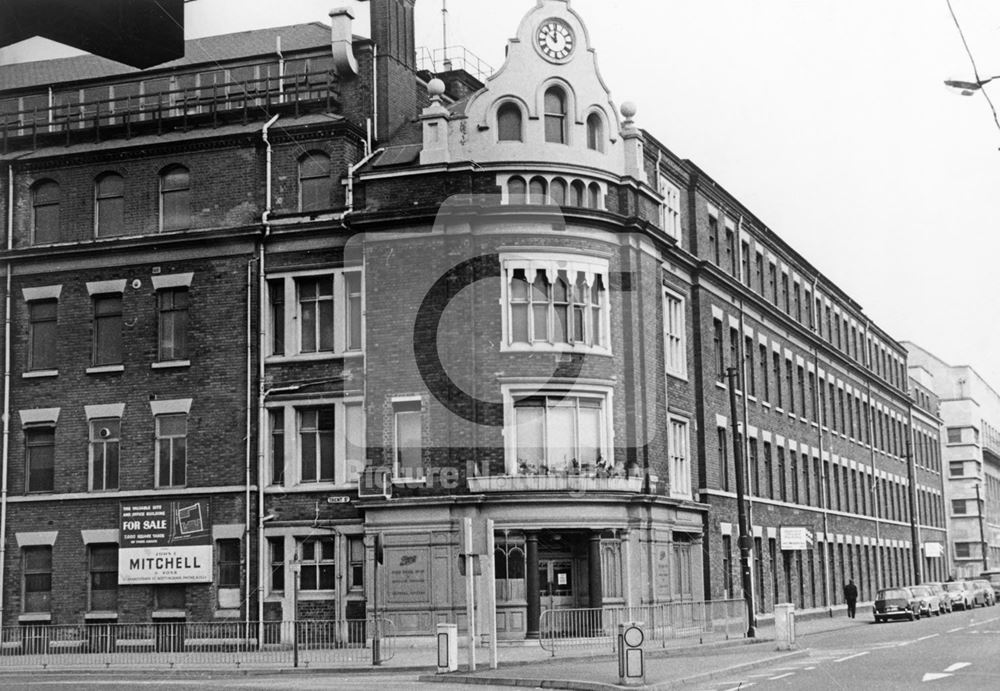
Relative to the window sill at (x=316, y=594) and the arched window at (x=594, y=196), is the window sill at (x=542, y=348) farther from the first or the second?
the window sill at (x=316, y=594)

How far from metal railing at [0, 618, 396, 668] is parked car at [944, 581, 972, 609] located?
40912 mm

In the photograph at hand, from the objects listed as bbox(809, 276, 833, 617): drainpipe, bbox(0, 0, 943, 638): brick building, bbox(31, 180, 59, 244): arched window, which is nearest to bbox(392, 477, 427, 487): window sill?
bbox(0, 0, 943, 638): brick building

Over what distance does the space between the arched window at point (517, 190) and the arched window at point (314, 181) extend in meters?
5.50

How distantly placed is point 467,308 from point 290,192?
21.8 ft

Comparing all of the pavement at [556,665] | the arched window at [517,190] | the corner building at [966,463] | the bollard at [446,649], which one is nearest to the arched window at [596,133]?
the arched window at [517,190]

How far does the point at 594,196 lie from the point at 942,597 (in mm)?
34775

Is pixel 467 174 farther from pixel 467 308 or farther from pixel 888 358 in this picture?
pixel 888 358

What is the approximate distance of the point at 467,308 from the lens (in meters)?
35.3

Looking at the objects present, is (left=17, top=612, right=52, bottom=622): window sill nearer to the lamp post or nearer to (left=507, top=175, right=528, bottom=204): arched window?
(left=507, top=175, right=528, bottom=204): arched window

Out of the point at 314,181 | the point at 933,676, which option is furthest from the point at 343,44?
the point at 933,676

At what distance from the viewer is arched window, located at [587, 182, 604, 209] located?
120ft

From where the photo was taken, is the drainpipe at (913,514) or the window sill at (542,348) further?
the drainpipe at (913,514)

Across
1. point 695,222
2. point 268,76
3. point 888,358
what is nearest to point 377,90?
point 268,76

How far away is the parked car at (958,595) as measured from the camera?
215 feet
